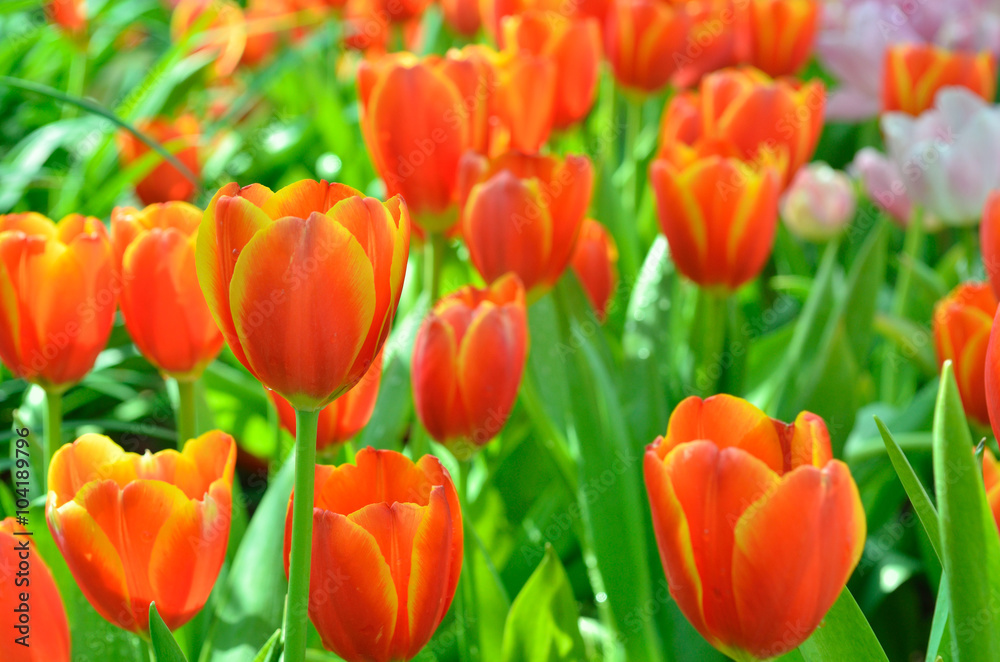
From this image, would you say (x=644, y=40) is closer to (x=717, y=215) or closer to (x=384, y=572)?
(x=717, y=215)

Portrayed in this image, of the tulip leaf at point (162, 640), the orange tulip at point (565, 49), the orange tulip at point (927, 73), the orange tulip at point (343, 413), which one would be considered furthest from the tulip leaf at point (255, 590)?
the orange tulip at point (927, 73)

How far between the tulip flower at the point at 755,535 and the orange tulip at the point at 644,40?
0.78 meters

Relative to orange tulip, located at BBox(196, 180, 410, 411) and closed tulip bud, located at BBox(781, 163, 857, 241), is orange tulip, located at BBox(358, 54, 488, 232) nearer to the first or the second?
orange tulip, located at BBox(196, 180, 410, 411)

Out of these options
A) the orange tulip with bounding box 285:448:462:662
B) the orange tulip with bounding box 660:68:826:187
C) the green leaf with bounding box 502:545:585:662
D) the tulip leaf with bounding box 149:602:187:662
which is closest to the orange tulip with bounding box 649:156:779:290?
the orange tulip with bounding box 660:68:826:187

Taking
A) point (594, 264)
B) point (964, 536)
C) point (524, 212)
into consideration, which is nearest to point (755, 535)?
point (964, 536)

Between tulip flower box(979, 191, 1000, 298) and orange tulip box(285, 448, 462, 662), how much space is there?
379 mm

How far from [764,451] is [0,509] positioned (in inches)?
28.1

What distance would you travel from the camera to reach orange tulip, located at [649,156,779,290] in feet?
2.66

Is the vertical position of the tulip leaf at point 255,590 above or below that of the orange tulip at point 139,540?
below

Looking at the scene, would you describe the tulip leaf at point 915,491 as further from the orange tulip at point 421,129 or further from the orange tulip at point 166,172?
the orange tulip at point 166,172

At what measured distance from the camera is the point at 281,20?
5.79ft

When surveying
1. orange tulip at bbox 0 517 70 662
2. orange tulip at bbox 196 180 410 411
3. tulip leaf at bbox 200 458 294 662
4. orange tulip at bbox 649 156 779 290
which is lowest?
tulip leaf at bbox 200 458 294 662

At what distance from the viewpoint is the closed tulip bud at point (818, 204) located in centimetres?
117

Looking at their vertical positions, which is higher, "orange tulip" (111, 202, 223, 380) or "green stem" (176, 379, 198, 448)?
"orange tulip" (111, 202, 223, 380)
